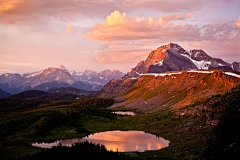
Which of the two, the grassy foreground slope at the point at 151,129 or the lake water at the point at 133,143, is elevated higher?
the grassy foreground slope at the point at 151,129

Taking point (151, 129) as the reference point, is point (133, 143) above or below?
below

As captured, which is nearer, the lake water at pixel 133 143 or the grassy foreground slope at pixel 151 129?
the grassy foreground slope at pixel 151 129

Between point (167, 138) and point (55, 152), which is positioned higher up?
point (55, 152)

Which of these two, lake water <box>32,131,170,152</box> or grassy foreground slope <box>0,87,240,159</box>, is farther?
lake water <box>32,131,170,152</box>

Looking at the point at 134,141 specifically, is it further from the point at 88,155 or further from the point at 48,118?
the point at 48,118

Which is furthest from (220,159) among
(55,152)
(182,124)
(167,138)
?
(182,124)

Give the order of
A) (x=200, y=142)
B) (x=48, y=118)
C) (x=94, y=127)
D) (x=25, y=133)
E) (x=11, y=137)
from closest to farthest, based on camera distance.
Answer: (x=200, y=142) < (x=11, y=137) < (x=25, y=133) < (x=48, y=118) < (x=94, y=127)

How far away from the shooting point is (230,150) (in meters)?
46.5

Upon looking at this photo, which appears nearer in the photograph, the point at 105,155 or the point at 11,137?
the point at 105,155

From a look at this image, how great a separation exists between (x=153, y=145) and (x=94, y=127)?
226 feet

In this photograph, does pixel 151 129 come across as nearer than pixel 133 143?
No

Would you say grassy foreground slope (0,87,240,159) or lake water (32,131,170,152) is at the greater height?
grassy foreground slope (0,87,240,159)

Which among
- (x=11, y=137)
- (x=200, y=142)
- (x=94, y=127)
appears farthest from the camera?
(x=94, y=127)

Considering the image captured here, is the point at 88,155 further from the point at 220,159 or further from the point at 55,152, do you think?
the point at 220,159
